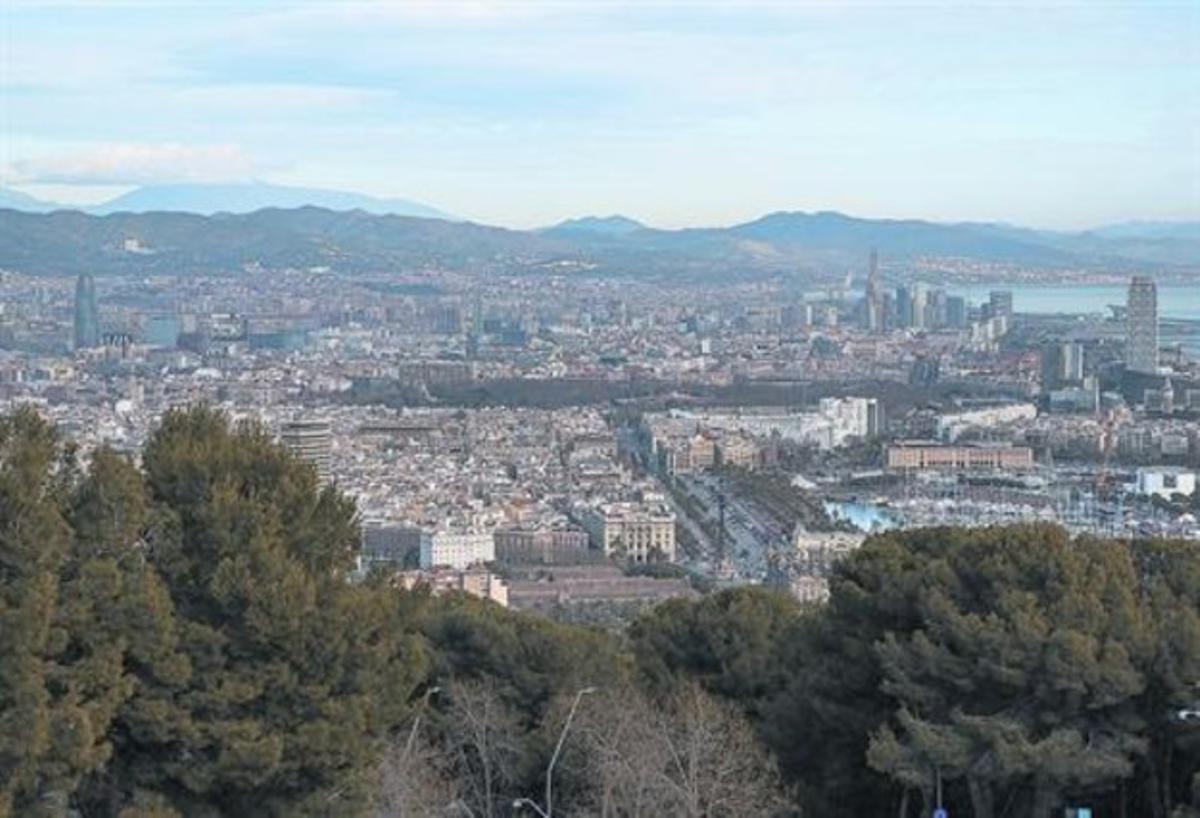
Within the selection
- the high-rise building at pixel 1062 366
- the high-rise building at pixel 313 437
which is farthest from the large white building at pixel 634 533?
the high-rise building at pixel 1062 366

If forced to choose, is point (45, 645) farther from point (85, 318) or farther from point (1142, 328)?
point (85, 318)

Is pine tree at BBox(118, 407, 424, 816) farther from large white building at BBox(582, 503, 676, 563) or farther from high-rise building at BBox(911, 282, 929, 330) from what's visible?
high-rise building at BBox(911, 282, 929, 330)

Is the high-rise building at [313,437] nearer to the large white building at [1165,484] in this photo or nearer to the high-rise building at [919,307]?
the large white building at [1165,484]

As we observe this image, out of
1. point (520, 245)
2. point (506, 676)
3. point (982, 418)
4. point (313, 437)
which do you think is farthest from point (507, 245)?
point (506, 676)

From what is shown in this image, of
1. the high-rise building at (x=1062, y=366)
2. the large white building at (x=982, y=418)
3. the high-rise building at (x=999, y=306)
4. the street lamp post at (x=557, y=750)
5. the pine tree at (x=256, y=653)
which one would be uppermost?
the pine tree at (x=256, y=653)

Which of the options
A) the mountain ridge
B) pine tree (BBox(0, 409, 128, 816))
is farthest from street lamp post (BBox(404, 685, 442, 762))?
the mountain ridge

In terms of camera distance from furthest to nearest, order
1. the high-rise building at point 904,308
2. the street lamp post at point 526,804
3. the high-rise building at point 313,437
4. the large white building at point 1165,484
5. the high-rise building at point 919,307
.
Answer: the high-rise building at point 904,308, the high-rise building at point 919,307, the high-rise building at point 313,437, the large white building at point 1165,484, the street lamp post at point 526,804
